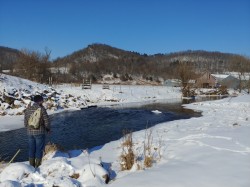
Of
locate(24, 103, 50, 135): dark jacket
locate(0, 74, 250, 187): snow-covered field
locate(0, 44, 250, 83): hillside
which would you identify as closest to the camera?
locate(0, 74, 250, 187): snow-covered field

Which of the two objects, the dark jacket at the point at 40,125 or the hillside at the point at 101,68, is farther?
the hillside at the point at 101,68

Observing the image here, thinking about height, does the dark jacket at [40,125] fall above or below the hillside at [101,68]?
below

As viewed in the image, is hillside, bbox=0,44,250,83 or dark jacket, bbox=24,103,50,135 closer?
dark jacket, bbox=24,103,50,135

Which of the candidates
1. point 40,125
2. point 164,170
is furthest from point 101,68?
point 164,170

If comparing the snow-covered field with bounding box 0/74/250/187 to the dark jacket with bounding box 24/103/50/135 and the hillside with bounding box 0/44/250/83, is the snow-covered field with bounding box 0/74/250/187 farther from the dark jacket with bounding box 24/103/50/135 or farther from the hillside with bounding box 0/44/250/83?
the hillside with bounding box 0/44/250/83

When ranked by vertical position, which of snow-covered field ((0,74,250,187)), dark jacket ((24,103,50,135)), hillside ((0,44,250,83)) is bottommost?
snow-covered field ((0,74,250,187))

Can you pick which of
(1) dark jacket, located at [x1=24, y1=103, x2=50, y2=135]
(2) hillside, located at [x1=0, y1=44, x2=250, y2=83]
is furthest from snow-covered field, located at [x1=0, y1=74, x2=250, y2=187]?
(2) hillside, located at [x1=0, y1=44, x2=250, y2=83]

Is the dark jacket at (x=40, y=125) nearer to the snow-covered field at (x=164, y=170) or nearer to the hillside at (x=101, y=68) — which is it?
the snow-covered field at (x=164, y=170)

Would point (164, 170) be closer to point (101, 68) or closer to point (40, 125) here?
point (40, 125)

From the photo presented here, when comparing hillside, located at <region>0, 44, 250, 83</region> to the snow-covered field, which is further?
hillside, located at <region>0, 44, 250, 83</region>

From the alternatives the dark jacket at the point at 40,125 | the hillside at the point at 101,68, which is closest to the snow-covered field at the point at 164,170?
the dark jacket at the point at 40,125

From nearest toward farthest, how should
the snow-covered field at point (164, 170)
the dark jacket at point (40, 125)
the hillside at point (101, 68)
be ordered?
the snow-covered field at point (164, 170)
the dark jacket at point (40, 125)
the hillside at point (101, 68)

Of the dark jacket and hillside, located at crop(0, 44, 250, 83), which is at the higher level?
hillside, located at crop(0, 44, 250, 83)

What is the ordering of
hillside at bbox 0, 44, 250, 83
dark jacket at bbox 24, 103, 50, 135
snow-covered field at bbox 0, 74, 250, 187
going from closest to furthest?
snow-covered field at bbox 0, 74, 250, 187 < dark jacket at bbox 24, 103, 50, 135 < hillside at bbox 0, 44, 250, 83
